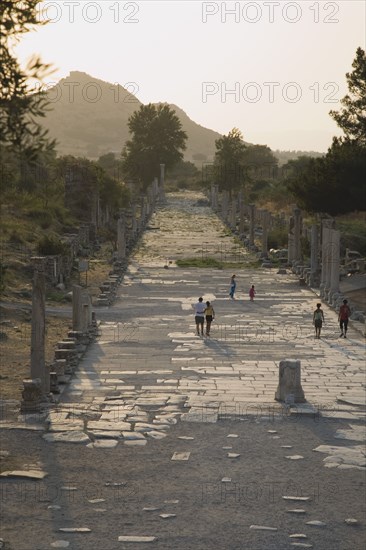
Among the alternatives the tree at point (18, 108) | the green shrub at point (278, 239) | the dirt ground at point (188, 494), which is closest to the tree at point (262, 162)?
the green shrub at point (278, 239)

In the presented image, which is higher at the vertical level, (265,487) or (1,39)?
(1,39)

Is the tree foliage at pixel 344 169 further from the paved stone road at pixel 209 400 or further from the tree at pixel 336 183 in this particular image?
the paved stone road at pixel 209 400

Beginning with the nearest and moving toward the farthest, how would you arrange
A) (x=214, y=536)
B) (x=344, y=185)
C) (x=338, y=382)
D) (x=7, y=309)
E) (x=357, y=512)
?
(x=214, y=536) < (x=357, y=512) < (x=338, y=382) < (x=7, y=309) < (x=344, y=185)

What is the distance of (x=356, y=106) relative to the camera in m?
51.0

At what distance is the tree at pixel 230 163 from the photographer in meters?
92.9

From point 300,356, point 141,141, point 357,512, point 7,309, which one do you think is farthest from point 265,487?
point 141,141

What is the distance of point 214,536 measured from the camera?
1229 cm

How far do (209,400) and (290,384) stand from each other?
1465 mm

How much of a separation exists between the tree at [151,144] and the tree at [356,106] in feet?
164

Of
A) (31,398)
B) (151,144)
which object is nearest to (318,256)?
(31,398)

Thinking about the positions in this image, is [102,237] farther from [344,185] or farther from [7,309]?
[7,309]

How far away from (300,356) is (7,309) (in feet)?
33.2

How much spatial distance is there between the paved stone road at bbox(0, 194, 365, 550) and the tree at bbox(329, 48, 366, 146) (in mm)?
17529

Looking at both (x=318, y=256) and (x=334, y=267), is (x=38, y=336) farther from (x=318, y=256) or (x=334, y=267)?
(x=318, y=256)
